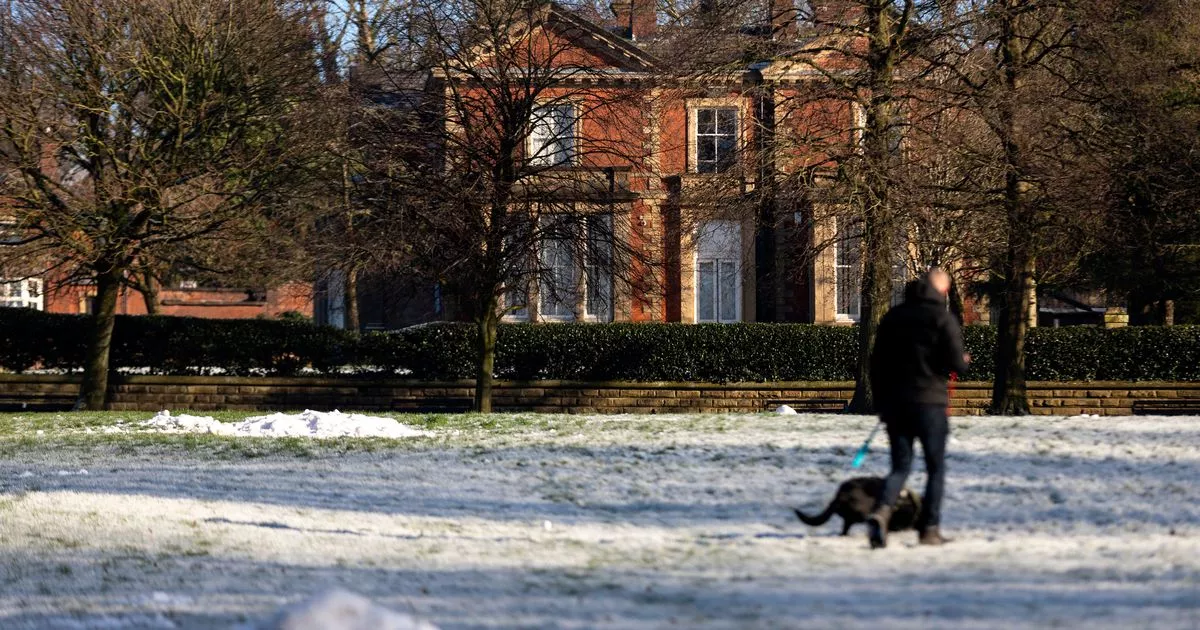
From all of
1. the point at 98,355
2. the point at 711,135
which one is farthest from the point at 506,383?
the point at 98,355

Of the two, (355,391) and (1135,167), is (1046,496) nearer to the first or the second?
(1135,167)

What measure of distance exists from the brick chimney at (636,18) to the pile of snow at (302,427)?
32.8 ft

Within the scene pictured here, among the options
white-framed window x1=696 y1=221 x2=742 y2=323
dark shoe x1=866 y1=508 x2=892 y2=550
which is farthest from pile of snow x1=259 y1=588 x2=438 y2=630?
white-framed window x1=696 y1=221 x2=742 y2=323

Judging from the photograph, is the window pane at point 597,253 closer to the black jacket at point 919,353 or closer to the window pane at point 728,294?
the window pane at point 728,294

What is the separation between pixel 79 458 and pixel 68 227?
27.2 ft

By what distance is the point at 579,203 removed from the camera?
926 inches

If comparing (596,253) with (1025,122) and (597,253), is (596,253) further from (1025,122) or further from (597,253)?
(1025,122)

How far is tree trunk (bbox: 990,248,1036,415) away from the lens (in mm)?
21703

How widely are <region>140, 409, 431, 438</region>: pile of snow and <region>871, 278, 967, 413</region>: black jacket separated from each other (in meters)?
9.37

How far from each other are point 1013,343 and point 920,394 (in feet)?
47.9

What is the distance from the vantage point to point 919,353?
27.6 ft

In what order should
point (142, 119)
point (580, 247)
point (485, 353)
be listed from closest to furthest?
1. point (580, 247)
2. point (142, 119)
3. point (485, 353)

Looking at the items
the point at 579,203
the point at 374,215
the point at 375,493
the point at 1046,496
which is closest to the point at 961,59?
the point at 579,203

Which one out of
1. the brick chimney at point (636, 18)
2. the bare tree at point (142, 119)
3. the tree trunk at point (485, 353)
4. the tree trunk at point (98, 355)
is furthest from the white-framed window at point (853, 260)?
the tree trunk at point (98, 355)
